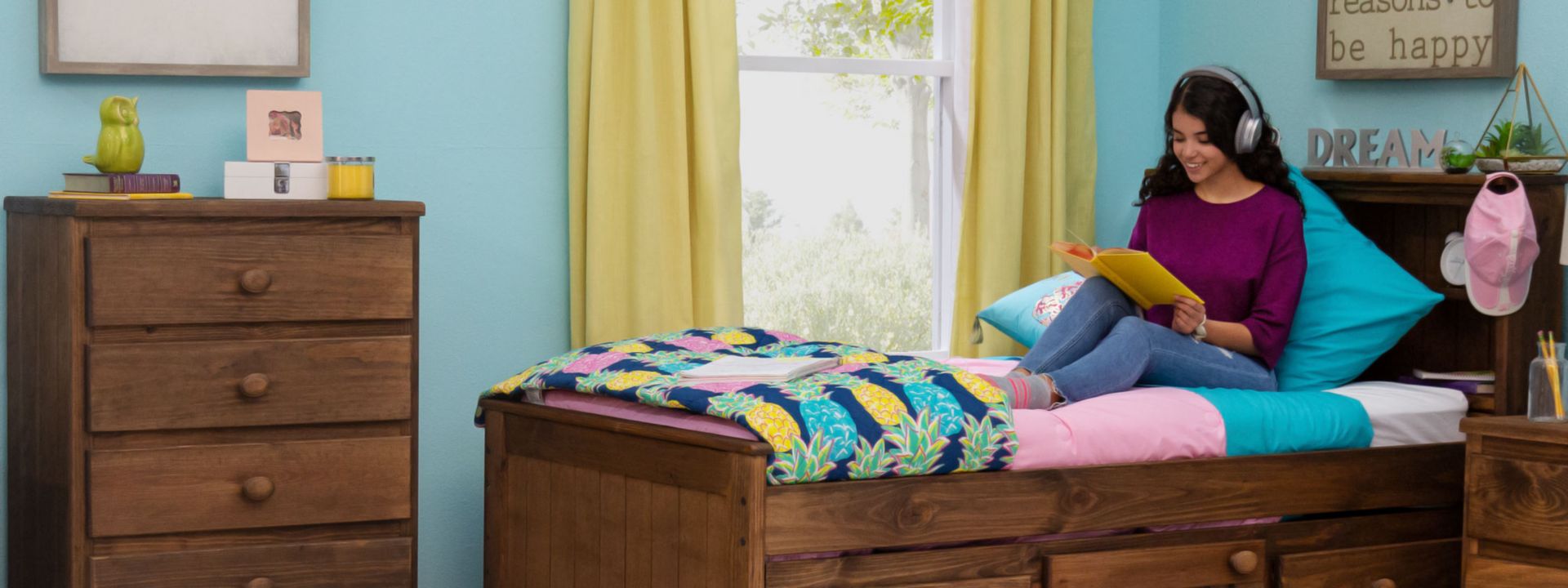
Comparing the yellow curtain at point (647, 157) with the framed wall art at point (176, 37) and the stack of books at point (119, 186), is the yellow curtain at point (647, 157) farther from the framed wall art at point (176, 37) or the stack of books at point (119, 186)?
the stack of books at point (119, 186)

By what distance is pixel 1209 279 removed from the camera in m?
3.15

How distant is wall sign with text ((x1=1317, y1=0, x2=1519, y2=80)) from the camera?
3139mm

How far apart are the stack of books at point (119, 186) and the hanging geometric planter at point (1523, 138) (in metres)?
2.36

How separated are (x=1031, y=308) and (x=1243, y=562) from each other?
896mm

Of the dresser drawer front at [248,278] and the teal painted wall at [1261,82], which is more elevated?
the teal painted wall at [1261,82]

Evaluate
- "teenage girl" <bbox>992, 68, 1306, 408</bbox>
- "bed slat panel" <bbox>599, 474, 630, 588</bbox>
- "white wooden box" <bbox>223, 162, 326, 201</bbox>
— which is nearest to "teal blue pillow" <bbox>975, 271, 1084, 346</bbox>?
"teenage girl" <bbox>992, 68, 1306, 408</bbox>

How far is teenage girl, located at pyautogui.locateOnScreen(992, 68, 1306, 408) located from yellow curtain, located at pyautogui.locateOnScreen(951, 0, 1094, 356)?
1.89ft

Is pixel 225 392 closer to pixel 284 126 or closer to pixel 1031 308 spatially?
pixel 284 126

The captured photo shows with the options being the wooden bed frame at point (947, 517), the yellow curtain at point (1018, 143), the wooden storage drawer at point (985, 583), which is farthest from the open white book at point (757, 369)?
the yellow curtain at point (1018, 143)

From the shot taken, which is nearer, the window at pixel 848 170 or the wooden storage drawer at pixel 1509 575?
the wooden storage drawer at pixel 1509 575

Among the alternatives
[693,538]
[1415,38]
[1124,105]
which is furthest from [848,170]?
[693,538]

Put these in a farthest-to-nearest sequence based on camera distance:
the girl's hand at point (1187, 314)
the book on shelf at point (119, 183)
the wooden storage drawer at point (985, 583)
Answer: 1. the girl's hand at point (1187, 314)
2. the book on shelf at point (119, 183)
3. the wooden storage drawer at point (985, 583)

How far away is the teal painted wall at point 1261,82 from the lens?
3.19 metres

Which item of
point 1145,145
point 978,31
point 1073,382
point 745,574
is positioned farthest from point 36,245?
point 1145,145
